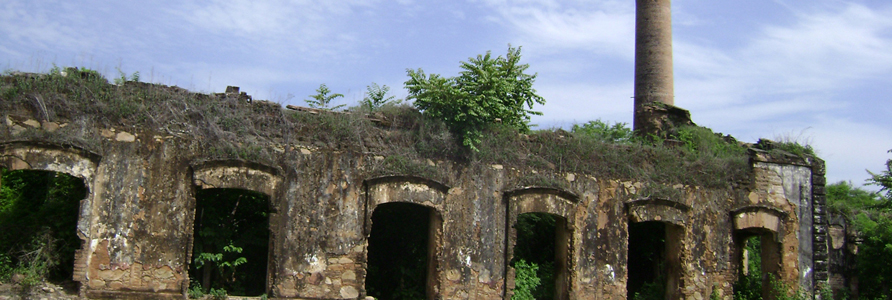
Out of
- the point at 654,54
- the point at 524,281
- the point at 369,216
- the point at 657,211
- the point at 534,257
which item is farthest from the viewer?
the point at 654,54

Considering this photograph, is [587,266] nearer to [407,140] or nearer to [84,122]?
[407,140]

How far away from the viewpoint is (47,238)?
358 inches

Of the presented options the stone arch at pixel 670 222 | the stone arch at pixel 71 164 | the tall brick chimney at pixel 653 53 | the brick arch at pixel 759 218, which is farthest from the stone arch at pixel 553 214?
the tall brick chimney at pixel 653 53

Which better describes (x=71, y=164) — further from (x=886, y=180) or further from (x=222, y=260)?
(x=886, y=180)

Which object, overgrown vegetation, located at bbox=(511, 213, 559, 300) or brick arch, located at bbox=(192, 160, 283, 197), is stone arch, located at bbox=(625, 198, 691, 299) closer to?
overgrown vegetation, located at bbox=(511, 213, 559, 300)

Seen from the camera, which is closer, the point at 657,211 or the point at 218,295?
the point at 218,295

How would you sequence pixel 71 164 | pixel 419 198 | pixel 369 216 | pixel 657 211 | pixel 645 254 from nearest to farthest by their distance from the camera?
pixel 71 164 < pixel 369 216 < pixel 419 198 < pixel 657 211 < pixel 645 254

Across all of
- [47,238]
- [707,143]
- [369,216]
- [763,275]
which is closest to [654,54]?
[707,143]

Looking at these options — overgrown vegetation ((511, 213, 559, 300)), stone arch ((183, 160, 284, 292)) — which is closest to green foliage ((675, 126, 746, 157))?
overgrown vegetation ((511, 213, 559, 300))

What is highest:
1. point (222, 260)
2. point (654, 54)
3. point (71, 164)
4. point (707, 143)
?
point (654, 54)

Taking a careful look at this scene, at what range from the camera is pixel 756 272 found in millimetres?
13094

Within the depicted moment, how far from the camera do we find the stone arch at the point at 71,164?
828cm

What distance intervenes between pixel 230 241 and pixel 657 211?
646 cm

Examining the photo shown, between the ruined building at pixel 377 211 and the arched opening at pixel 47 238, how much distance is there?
55cm
